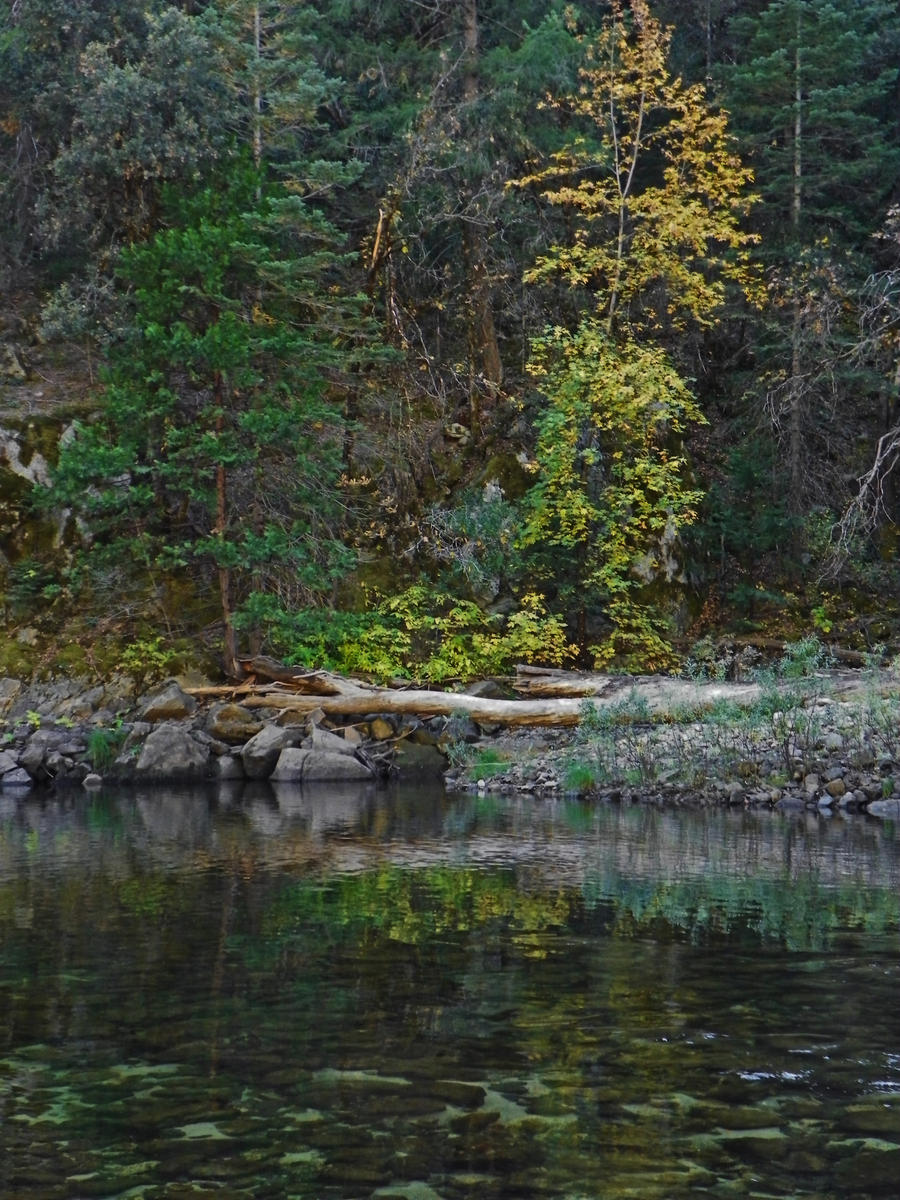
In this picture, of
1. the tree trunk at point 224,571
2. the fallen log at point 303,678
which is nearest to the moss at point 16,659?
the tree trunk at point 224,571

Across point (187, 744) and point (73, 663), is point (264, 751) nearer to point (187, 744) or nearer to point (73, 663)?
point (187, 744)

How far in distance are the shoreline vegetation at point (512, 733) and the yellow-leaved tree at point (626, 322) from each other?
3.30m

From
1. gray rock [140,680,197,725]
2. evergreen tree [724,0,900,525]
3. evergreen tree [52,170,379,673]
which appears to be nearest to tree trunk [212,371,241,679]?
evergreen tree [52,170,379,673]

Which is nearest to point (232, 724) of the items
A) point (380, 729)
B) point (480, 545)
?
point (380, 729)

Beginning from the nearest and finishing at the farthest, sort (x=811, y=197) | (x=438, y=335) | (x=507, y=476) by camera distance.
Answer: (x=507, y=476)
(x=811, y=197)
(x=438, y=335)

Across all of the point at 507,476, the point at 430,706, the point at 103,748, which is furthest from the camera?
the point at 507,476

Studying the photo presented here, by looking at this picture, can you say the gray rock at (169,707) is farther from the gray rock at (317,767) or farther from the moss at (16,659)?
the moss at (16,659)

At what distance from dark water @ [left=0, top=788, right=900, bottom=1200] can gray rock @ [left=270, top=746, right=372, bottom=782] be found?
871 centimetres

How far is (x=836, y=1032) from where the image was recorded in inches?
233

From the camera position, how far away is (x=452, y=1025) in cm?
605

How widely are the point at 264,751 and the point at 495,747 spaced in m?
4.02

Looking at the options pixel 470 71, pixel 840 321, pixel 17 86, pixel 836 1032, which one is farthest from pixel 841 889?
pixel 17 86

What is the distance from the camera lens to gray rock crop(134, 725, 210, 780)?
20969 mm

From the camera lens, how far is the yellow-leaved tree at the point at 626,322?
25375mm
